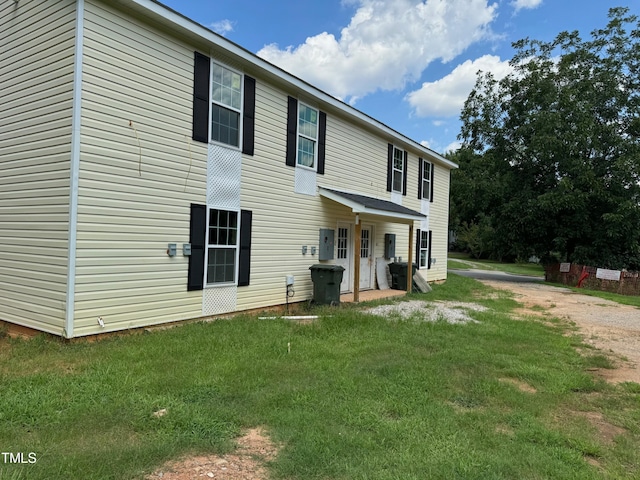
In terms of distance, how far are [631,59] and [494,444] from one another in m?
24.7

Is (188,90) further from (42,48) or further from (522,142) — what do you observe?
(522,142)

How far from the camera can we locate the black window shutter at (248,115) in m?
8.05

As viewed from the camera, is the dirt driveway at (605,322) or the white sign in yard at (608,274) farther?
the white sign in yard at (608,274)

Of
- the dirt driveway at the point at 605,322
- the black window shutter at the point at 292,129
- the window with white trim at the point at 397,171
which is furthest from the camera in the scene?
the window with white trim at the point at 397,171

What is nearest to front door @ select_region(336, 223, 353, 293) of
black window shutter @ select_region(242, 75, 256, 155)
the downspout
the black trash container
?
the black trash container

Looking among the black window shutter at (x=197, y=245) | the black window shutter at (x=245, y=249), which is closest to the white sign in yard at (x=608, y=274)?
the black window shutter at (x=245, y=249)

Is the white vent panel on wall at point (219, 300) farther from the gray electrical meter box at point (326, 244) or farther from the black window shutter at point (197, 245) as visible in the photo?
the gray electrical meter box at point (326, 244)

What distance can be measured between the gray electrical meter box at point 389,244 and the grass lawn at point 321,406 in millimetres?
6735

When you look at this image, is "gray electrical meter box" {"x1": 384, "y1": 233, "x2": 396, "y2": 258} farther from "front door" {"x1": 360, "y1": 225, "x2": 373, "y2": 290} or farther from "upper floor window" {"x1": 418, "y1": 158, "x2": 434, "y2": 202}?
"upper floor window" {"x1": 418, "y1": 158, "x2": 434, "y2": 202}

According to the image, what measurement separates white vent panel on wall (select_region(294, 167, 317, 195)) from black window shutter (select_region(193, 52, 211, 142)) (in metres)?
2.70

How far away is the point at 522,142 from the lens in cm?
2202

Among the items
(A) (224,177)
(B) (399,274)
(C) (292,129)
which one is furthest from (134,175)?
(B) (399,274)

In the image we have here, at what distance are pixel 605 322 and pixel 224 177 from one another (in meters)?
8.95

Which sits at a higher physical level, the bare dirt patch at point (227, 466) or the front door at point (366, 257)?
the front door at point (366, 257)
